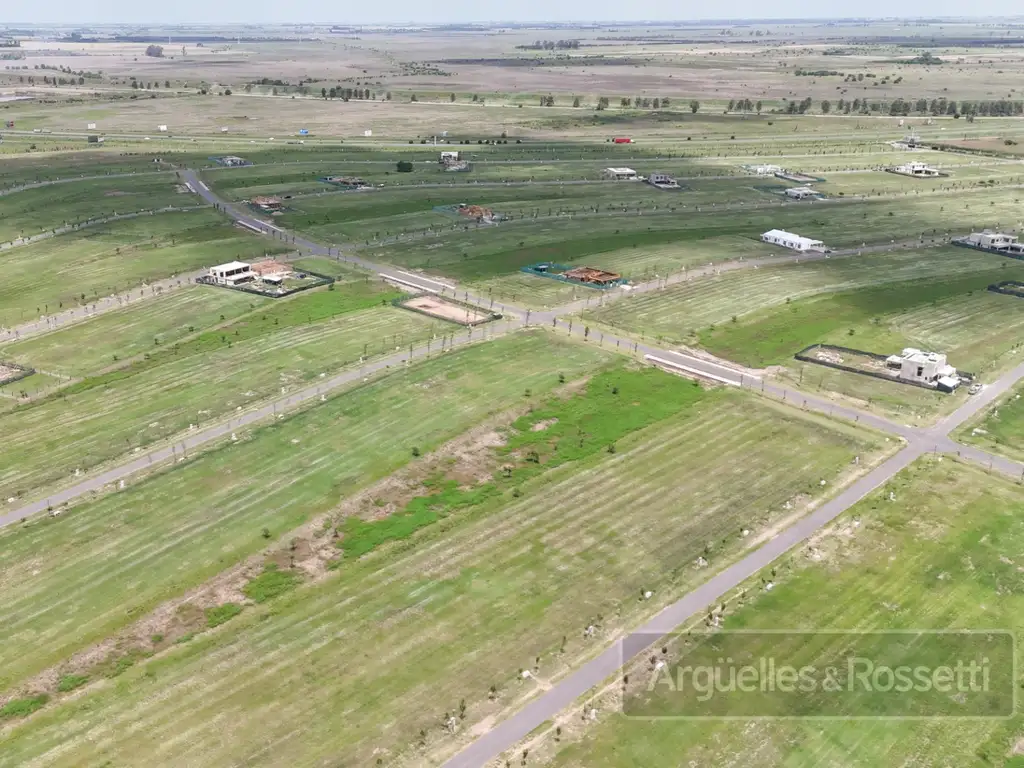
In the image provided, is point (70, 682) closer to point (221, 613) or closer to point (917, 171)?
point (221, 613)

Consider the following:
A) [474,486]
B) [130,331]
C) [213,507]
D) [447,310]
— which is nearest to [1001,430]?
[474,486]

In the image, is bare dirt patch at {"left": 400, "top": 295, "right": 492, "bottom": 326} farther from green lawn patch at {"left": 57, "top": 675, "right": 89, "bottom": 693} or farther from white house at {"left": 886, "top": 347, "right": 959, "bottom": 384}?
green lawn patch at {"left": 57, "top": 675, "right": 89, "bottom": 693}

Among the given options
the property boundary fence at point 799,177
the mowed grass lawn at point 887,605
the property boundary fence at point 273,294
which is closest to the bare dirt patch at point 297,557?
the mowed grass lawn at point 887,605

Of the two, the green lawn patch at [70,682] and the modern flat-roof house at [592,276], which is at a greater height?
the modern flat-roof house at [592,276]

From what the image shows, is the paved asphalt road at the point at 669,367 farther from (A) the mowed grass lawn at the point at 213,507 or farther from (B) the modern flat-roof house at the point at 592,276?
(B) the modern flat-roof house at the point at 592,276

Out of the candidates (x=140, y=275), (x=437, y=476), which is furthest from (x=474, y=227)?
(x=437, y=476)

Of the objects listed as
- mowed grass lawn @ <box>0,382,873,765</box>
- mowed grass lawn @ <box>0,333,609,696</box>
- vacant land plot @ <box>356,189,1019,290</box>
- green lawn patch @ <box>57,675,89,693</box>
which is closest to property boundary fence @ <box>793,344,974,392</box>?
mowed grass lawn @ <box>0,382,873,765</box>

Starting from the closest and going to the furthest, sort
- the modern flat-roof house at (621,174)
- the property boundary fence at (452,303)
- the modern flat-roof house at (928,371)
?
the modern flat-roof house at (928,371) < the property boundary fence at (452,303) < the modern flat-roof house at (621,174)
